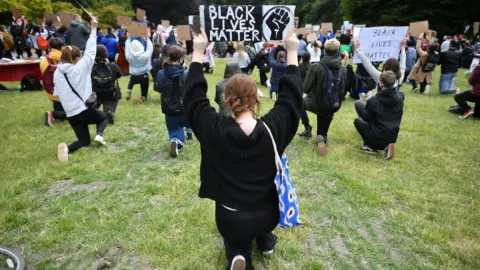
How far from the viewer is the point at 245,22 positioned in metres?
3.57

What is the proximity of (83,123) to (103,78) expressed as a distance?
5.93 ft

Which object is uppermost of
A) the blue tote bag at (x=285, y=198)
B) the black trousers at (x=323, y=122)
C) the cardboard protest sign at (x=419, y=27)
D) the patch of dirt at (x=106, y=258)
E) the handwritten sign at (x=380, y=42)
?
the cardboard protest sign at (x=419, y=27)

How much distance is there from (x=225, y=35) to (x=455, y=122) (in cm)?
683

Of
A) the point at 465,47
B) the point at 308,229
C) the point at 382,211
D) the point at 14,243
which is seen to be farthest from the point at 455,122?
the point at 465,47

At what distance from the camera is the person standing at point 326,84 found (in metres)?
5.41

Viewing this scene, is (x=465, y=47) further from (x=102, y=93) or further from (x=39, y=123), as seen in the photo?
(x=39, y=123)

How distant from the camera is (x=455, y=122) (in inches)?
309

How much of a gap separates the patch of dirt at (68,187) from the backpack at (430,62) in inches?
411

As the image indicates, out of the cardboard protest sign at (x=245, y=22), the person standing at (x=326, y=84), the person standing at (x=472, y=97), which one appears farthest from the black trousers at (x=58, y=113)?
the person standing at (x=472, y=97)

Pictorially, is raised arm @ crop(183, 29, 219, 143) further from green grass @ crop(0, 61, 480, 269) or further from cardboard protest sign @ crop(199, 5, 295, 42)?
green grass @ crop(0, 61, 480, 269)

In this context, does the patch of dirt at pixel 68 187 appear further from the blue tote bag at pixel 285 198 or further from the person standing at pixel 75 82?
the blue tote bag at pixel 285 198

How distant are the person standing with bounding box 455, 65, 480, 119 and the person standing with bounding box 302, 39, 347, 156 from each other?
14.0 ft

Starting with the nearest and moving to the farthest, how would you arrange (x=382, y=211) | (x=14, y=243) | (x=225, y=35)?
(x=14, y=243)
(x=225, y=35)
(x=382, y=211)

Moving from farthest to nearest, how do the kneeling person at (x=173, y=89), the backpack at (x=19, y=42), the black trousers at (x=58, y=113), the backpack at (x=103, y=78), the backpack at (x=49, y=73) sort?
the backpack at (x=19, y=42) → the black trousers at (x=58, y=113) → the backpack at (x=103, y=78) → the backpack at (x=49, y=73) → the kneeling person at (x=173, y=89)
